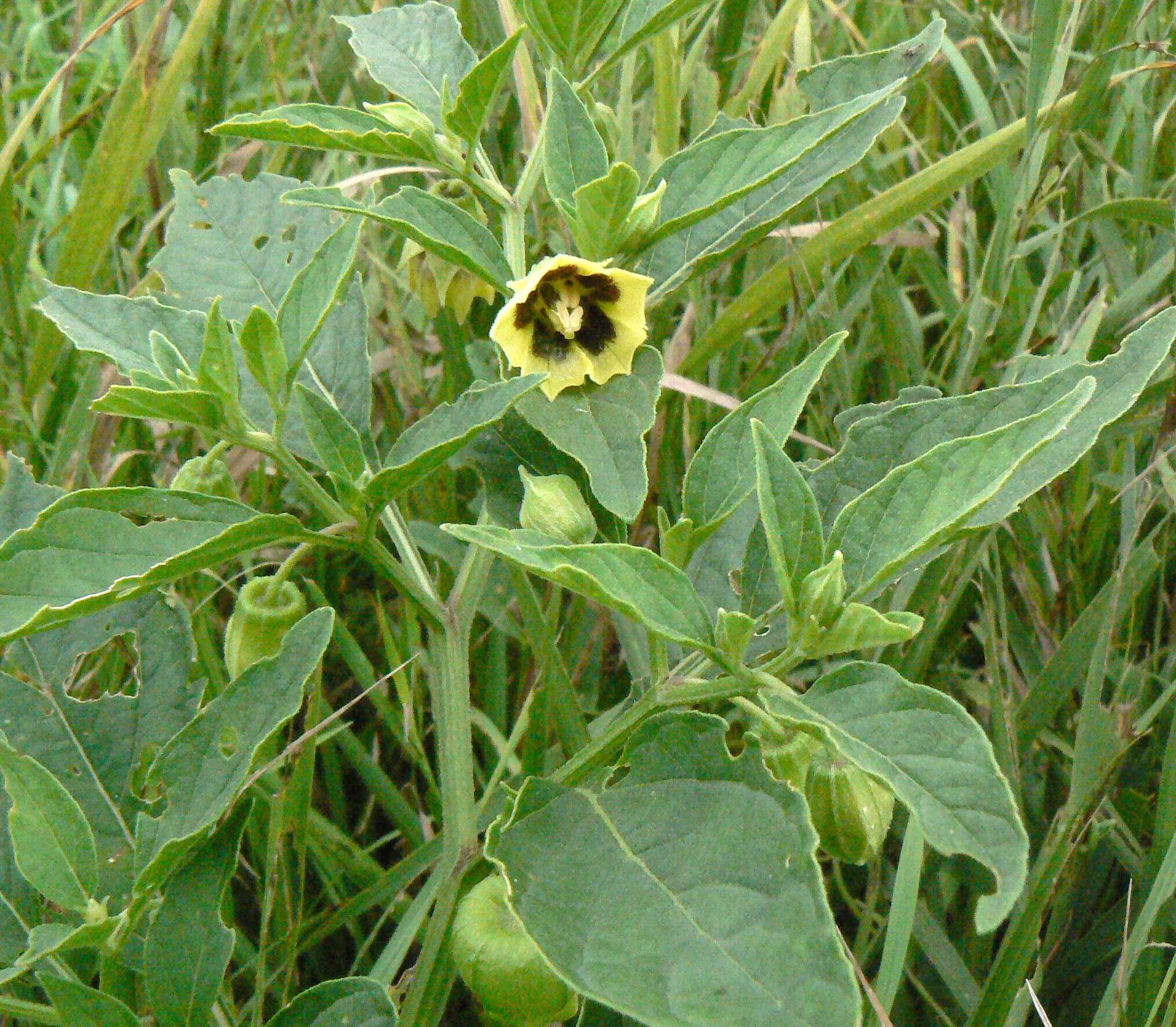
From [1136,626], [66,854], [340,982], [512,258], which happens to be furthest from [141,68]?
[1136,626]

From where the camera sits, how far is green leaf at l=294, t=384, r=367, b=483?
97 centimetres

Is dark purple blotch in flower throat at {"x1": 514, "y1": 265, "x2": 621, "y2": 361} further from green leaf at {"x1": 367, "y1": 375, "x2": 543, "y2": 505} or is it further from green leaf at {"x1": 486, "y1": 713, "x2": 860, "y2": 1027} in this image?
green leaf at {"x1": 486, "y1": 713, "x2": 860, "y2": 1027}

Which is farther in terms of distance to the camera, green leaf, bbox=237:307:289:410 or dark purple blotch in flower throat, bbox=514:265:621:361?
dark purple blotch in flower throat, bbox=514:265:621:361

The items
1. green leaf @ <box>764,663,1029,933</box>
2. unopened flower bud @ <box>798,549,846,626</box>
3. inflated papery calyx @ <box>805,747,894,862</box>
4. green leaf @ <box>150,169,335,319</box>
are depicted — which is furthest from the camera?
green leaf @ <box>150,169,335,319</box>

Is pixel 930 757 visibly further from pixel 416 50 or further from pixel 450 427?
pixel 416 50

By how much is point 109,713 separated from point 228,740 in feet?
0.47

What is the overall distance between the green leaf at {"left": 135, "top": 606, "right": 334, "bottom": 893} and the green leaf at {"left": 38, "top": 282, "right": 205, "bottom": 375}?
0.25 meters

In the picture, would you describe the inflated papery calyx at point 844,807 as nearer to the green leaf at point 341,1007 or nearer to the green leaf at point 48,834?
the green leaf at point 341,1007

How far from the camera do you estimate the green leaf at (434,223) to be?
0.97m

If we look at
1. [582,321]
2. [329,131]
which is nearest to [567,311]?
[582,321]

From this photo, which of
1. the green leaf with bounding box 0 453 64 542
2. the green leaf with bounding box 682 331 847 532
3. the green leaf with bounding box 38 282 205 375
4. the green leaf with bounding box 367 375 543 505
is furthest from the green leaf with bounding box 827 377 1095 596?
the green leaf with bounding box 0 453 64 542

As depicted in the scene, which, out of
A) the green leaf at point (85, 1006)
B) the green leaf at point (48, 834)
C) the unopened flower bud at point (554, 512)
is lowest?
the green leaf at point (85, 1006)

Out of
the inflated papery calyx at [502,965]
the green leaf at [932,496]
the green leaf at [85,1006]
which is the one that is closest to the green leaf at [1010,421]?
the green leaf at [932,496]

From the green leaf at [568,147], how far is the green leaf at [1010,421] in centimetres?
29
